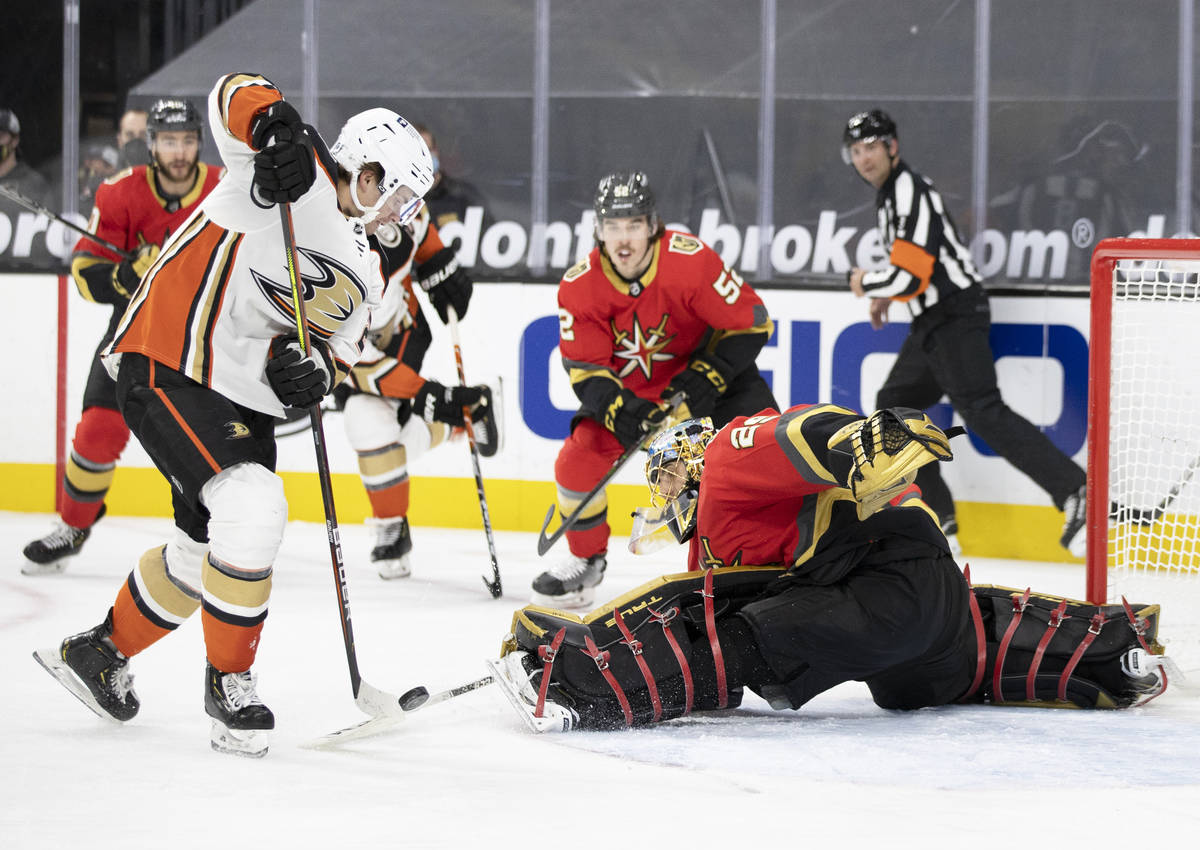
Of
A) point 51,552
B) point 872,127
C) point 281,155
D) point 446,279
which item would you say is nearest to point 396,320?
point 446,279

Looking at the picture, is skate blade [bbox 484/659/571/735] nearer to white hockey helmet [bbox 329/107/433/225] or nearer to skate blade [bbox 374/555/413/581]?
white hockey helmet [bbox 329/107/433/225]

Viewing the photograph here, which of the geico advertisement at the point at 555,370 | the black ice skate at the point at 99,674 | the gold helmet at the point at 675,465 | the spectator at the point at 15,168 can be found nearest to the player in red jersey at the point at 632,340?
the geico advertisement at the point at 555,370

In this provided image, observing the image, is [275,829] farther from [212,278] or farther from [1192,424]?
[1192,424]

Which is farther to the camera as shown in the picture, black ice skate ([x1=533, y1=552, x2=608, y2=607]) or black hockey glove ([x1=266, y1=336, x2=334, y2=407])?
black ice skate ([x1=533, y1=552, x2=608, y2=607])

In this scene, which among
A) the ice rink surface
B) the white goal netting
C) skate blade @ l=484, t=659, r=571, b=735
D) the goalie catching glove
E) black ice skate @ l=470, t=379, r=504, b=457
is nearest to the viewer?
the ice rink surface

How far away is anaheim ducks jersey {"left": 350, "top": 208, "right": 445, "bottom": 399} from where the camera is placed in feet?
13.8

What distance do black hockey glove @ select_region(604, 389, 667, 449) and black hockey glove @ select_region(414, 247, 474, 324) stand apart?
2.40 ft

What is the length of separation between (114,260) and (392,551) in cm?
112

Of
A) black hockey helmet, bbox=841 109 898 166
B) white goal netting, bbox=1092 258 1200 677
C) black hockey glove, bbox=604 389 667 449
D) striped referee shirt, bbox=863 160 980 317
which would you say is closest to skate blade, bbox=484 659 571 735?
black hockey glove, bbox=604 389 667 449

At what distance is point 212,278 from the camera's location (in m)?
2.53

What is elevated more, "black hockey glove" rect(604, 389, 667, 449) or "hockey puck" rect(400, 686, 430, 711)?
"black hockey glove" rect(604, 389, 667, 449)

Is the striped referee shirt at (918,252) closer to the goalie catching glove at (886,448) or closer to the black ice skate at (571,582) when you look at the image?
the black ice skate at (571,582)

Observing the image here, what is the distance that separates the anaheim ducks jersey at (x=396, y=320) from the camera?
4207 mm

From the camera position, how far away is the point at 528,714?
8.45 ft
